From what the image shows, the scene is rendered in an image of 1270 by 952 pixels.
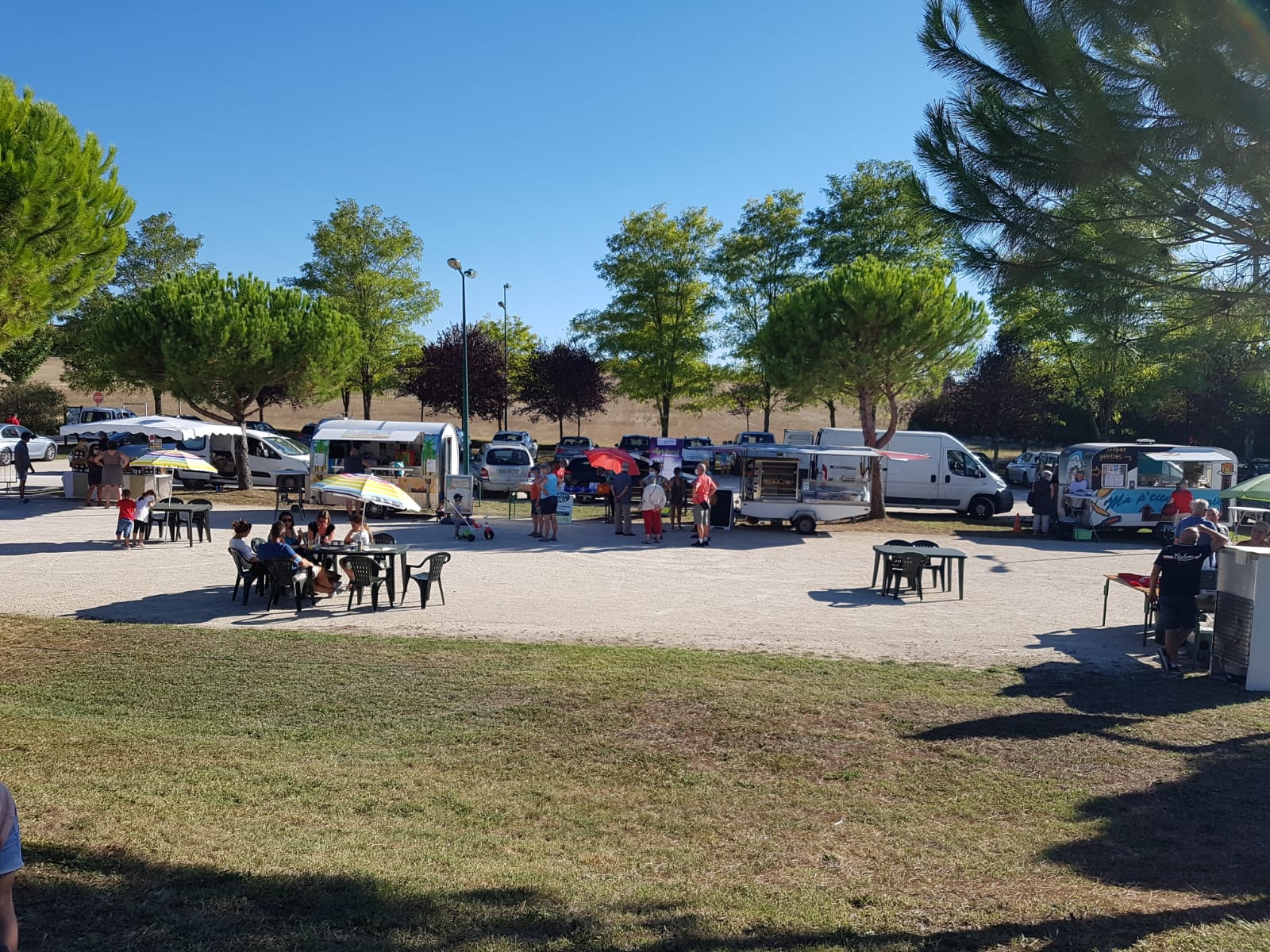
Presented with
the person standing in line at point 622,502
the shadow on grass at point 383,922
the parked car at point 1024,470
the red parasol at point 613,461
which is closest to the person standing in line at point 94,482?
the red parasol at point 613,461

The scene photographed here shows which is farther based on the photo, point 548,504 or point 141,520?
point 548,504

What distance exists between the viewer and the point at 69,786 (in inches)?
232

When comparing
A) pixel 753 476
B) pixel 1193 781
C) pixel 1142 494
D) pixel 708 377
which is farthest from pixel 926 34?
pixel 708 377

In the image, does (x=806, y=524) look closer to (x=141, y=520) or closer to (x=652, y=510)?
(x=652, y=510)

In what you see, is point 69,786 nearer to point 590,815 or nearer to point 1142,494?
point 590,815

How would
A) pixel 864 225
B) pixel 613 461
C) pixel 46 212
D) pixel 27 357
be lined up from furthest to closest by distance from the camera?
pixel 27 357, pixel 864 225, pixel 613 461, pixel 46 212

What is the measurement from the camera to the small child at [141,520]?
17141 mm

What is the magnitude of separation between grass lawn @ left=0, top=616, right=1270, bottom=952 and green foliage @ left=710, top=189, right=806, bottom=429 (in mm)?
32317

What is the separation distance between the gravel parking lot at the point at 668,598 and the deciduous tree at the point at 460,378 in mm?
32156

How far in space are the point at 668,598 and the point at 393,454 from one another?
1295cm

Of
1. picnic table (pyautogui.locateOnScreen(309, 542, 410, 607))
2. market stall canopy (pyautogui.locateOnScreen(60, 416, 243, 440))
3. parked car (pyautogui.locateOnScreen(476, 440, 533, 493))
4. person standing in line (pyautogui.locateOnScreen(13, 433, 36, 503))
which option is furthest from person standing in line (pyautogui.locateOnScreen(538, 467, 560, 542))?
person standing in line (pyautogui.locateOnScreen(13, 433, 36, 503))

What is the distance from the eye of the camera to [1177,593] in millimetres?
9867

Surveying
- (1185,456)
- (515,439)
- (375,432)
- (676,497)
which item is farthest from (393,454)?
(1185,456)

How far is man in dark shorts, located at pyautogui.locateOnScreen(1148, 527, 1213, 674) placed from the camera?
983 centimetres
